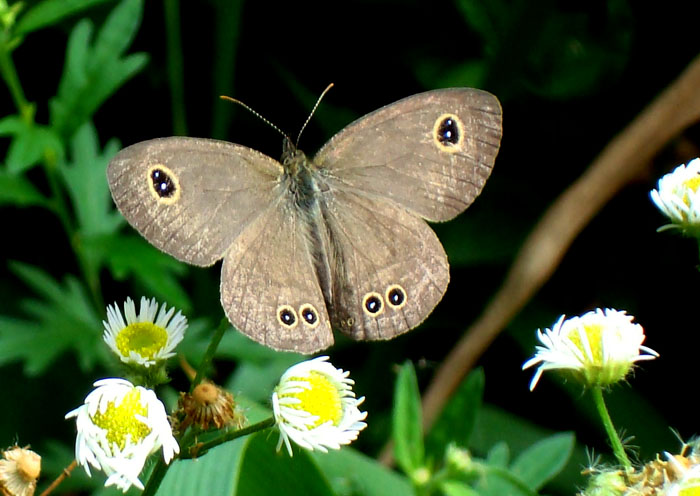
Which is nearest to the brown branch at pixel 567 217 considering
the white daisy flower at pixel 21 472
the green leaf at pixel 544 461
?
the green leaf at pixel 544 461

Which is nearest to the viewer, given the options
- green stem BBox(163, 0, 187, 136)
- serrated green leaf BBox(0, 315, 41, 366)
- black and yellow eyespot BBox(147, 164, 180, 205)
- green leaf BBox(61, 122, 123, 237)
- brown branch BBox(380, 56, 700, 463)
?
black and yellow eyespot BBox(147, 164, 180, 205)

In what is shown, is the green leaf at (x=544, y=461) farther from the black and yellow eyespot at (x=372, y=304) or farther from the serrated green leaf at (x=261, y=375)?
Answer: the serrated green leaf at (x=261, y=375)

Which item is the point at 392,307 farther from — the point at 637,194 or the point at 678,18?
the point at 678,18

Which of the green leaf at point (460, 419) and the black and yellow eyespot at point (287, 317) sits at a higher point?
the black and yellow eyespot at point (287, 317)

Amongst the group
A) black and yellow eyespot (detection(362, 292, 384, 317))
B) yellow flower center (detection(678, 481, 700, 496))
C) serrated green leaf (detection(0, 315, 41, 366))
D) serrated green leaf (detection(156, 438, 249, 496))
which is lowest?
serrated green leaf (detection(0, 315, 41, 366))

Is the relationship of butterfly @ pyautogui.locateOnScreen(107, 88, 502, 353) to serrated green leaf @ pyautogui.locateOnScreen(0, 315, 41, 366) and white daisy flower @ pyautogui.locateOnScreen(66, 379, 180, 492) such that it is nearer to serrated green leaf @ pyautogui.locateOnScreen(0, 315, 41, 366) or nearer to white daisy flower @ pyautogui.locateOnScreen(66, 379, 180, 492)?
white daisy flower @ pyautogui.locateOnScreen(66, 379, 180, 492)

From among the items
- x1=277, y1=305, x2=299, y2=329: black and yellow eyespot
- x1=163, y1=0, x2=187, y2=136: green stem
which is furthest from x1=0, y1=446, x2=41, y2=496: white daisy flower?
x1=163, y1=0, x2=187, y2=136: green stem

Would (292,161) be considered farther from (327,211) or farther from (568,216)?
(568,216)
